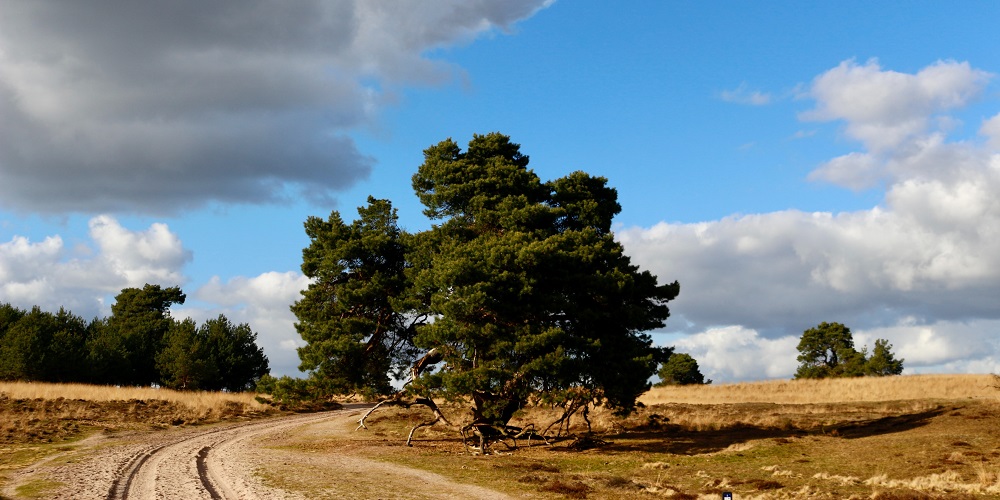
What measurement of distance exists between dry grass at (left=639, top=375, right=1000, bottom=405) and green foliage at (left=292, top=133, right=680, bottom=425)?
28.4 m

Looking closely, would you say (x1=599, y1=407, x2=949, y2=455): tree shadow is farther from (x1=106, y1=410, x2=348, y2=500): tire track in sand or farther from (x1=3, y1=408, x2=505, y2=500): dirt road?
(x1=106, y1=410, x2=348, y2=500): tire track in sand

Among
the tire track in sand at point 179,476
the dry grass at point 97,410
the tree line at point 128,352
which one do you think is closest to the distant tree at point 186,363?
the tree line at point 128,352

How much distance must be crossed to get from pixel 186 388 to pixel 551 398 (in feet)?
207

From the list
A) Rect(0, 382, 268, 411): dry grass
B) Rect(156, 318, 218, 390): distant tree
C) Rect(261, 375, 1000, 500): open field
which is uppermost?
Rect(156, 318, 218, 390): distant tree

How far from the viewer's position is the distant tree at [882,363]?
87438 millimetres

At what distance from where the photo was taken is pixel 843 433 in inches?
1500

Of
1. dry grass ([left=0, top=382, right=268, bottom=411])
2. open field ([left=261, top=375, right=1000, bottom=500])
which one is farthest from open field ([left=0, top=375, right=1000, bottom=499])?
dry grass ([left=0, top=382, right=268, bottom=411])

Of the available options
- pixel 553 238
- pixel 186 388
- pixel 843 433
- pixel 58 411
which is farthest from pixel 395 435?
pixel 186 388

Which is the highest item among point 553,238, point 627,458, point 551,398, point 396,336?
point 553,238

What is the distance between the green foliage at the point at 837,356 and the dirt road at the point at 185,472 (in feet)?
256

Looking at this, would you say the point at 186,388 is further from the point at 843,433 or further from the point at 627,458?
the point at 843,433

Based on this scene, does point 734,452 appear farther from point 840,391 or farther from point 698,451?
point 840,391

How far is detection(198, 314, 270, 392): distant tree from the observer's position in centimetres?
8362

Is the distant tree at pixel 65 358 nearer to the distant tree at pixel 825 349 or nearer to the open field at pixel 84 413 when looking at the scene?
the open field at pixel 84 413
